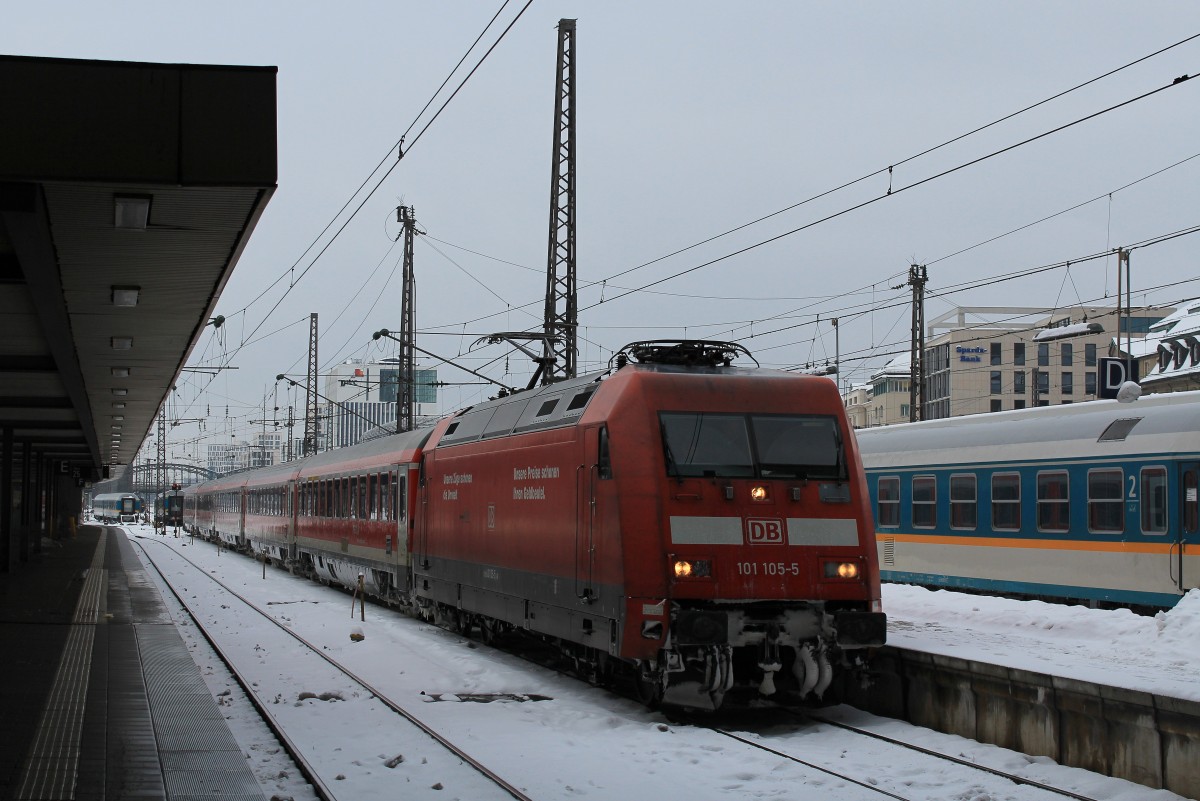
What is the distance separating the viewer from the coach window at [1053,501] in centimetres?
1867

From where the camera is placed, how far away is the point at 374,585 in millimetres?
23312

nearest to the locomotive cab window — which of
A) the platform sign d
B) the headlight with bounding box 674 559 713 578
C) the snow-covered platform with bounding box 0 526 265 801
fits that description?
the headlight with bounding box 674 559 713 578

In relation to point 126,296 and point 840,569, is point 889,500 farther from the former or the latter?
point 126,296

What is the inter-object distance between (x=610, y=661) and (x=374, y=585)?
11.5 m

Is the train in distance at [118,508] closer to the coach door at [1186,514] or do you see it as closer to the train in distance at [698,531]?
the train in distance at [698,531]

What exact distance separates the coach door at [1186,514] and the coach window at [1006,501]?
136 inches

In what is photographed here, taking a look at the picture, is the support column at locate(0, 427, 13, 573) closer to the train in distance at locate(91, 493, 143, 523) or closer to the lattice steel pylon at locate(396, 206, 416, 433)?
the lattice steel pylon at locate(396, 206, 416, 433)

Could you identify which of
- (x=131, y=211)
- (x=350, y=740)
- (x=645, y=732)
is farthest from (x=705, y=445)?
(x=131, y=211)

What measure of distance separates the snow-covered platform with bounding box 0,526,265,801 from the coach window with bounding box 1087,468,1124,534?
12.3 metres

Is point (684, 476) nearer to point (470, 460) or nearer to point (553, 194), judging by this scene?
point (470, 460)

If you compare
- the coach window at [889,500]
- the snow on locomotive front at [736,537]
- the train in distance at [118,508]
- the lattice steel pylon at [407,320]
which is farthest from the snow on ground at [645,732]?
the train in distance at [118,508]

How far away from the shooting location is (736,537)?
11.4 m

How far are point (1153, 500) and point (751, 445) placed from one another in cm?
787

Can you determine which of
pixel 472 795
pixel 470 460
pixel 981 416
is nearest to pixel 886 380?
pixel 981 416
